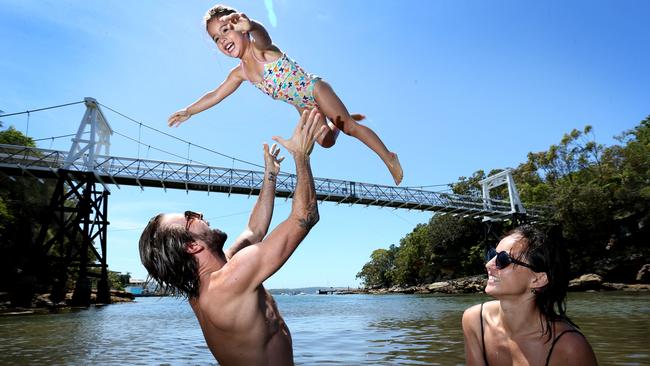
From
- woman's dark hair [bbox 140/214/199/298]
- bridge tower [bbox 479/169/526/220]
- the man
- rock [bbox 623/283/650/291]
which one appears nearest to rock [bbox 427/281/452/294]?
bridge tower [bbox 479/169/526/220]

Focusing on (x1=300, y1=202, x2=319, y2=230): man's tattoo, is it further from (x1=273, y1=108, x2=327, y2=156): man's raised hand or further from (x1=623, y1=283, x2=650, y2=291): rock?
(x1=623, y1=283, x2=650, y2=291): rock

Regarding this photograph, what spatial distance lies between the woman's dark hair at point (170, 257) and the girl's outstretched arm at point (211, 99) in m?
1.41

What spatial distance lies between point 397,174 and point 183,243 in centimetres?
156

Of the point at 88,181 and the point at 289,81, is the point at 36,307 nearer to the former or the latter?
the point at 88,181

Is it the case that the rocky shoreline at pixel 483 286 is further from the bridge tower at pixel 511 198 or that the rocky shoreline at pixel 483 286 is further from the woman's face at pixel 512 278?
the woman's face at pixel 512 278

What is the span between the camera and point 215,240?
2.25 m

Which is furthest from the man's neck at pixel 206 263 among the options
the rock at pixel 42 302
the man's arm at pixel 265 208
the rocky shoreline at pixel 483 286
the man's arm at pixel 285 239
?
the rocky shoreline at pixel 483 286

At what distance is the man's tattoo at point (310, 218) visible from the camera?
192 centimetres

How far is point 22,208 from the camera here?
23.6 meters

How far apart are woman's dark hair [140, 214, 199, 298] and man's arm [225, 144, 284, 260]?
0.55 meters

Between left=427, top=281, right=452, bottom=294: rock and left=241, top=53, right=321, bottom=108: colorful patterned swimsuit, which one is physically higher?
A: left=241, top=53, right=321, bottom=108: colorful patterned swimsuit

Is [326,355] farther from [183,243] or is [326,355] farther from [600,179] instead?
[600,179]

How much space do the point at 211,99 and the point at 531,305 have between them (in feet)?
8.11

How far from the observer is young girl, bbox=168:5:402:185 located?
2.83 meters
